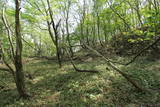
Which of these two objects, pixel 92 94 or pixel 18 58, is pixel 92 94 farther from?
pixel 18 58

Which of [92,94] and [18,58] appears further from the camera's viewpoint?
[92,94]

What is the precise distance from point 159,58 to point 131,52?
357cm

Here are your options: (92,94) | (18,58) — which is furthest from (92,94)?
(18,58)

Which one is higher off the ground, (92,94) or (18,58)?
(18,58)

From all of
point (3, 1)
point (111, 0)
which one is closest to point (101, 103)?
point (3, 1)

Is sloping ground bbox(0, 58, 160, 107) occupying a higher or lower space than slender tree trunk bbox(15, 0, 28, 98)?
lower

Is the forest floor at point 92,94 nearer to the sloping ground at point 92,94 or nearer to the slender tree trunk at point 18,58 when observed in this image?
the sloping ground at point 92,94

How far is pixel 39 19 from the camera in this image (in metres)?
12.7

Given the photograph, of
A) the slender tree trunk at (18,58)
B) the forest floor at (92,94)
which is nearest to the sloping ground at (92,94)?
the forest floor at (92,94)

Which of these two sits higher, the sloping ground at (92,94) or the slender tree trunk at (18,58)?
the slender tree trunk at (18,58)

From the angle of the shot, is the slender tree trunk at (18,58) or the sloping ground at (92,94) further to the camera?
the slender tree trunk at (18,58)

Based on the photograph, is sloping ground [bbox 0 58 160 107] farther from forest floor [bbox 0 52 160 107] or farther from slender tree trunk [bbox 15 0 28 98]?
slender tree trunk [bbox 15 0 28 98]

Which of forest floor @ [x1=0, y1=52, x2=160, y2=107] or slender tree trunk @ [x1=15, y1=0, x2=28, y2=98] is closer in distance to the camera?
forest floor @ [x1=0, y1=52, x2=160, y2=107]

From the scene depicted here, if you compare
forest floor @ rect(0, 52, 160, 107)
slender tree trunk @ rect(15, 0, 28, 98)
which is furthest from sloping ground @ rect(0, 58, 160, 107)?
slender tree trunk @ rect(15, 0, 28, 98)
